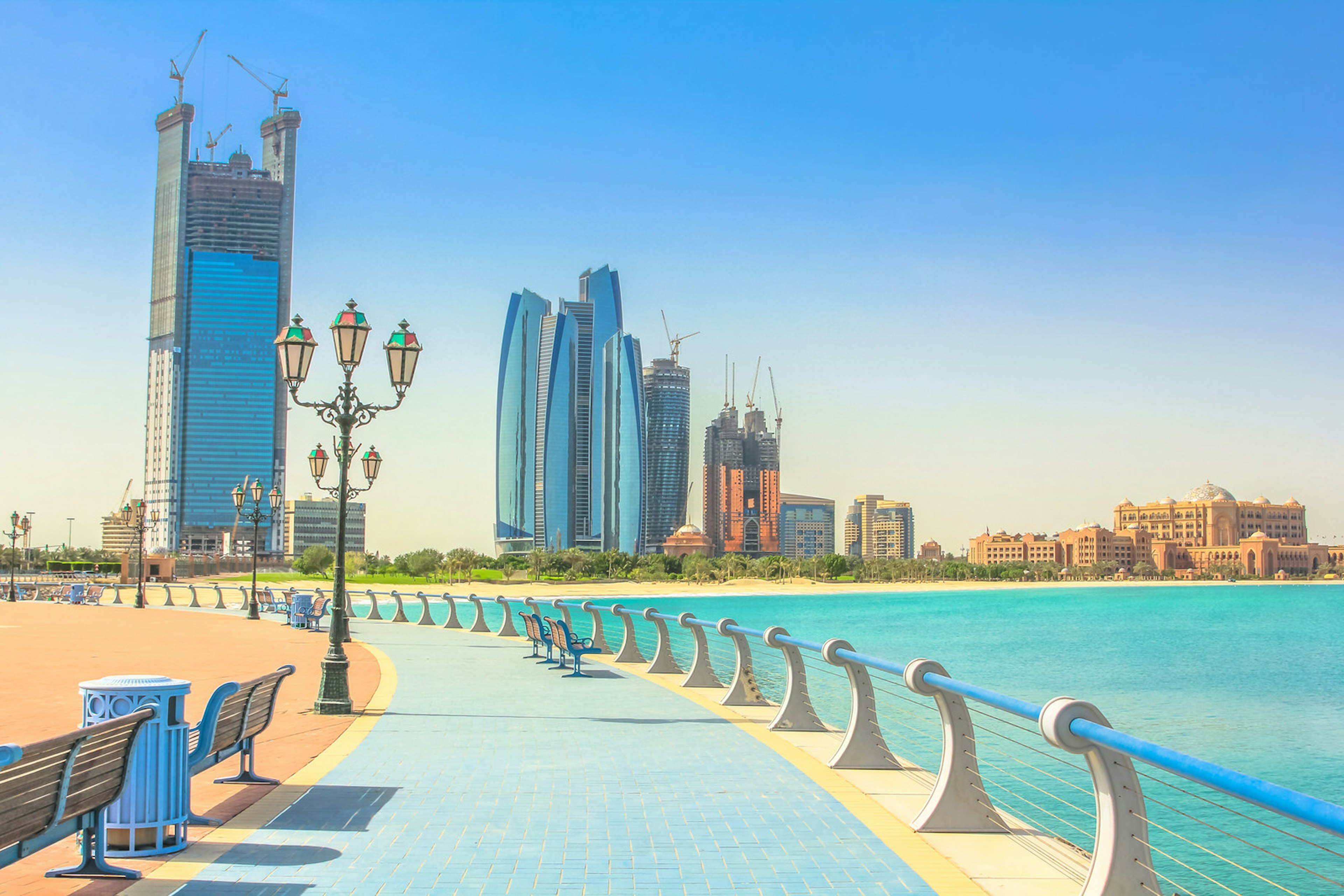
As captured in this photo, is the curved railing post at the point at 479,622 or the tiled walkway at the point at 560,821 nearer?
the tiled walkway at the point at 560,821

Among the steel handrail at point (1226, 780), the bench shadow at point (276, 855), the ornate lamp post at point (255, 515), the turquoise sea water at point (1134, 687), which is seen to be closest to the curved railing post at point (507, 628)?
the turquoise sea water at point (1134, 687)

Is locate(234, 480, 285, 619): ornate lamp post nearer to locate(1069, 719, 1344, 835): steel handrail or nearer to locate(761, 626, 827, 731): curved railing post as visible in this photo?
locate(761, 626, 827, 731): curved railing post

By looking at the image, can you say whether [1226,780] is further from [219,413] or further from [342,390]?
[219,413]

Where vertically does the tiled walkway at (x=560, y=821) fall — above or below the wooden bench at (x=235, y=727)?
below

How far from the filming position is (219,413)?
7643 inches

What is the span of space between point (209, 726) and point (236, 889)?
1.41m

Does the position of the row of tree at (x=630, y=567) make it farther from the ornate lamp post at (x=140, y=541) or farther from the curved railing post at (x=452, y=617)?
the curved railing post at (x=452, y=617)

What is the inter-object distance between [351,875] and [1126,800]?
3526 mm

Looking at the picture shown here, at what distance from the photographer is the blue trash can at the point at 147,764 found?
5.31 meters

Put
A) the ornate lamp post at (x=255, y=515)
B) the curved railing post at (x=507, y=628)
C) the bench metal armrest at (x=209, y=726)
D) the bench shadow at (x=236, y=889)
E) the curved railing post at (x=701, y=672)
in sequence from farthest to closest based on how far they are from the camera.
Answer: the ornate lamp post at (x=255, y=515) < the curved railing post at (x=507, y=628) < the curved railing post at (x=701, y=672) < the bench metal armrest at (x=209, y=726) < the bench shadow at (x=236, y=889)

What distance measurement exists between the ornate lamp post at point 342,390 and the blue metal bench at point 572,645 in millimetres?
3692

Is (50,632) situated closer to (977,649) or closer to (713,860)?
(713,860)

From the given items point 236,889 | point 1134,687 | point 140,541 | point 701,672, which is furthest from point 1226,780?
point 140,541

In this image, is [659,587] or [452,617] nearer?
[452,617]
